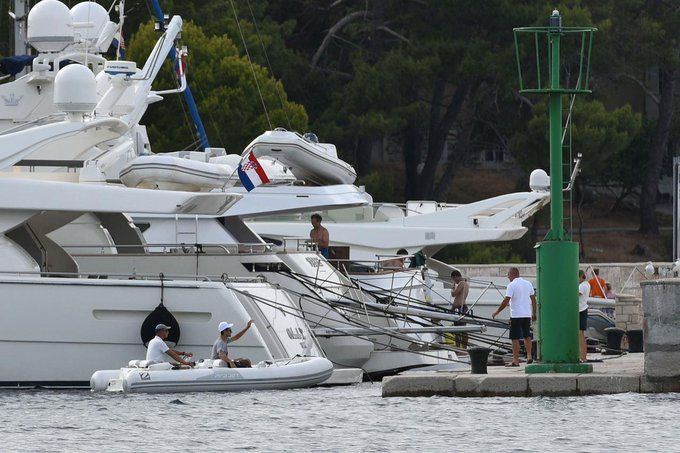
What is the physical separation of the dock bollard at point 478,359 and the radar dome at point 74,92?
8480 millimetres

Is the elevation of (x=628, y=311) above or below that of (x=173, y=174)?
below

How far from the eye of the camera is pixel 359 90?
52.1 m

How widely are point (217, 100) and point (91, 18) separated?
12.7m

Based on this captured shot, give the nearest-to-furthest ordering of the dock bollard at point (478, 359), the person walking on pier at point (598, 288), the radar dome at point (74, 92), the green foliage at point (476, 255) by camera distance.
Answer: the dock bollard at point (478, 359) → the radar dome at point (74, 92) → the person walking on pier at point (598, 288) → the green foliage at point (476, 255)

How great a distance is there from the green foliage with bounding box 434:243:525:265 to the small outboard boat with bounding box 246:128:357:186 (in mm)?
18775

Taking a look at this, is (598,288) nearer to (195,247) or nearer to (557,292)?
(195,247)

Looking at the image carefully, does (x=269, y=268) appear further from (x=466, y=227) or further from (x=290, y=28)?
(x=290, y=28)

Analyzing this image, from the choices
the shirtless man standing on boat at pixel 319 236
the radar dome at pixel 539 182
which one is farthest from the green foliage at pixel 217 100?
the shirtless man standing on boat at pixel 319 236

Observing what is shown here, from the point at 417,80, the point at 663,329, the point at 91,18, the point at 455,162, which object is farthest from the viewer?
the point at 455,162

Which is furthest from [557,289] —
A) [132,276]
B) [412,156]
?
[412,156]

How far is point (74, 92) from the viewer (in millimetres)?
26547

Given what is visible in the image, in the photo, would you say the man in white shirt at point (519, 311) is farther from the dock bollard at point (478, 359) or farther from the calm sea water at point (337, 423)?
the dock bollard at point (478, 359)

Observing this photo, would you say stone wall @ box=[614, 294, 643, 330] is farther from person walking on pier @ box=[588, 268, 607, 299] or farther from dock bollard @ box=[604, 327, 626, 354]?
A: dock bollard @ box=[604, 327, 626, 354]

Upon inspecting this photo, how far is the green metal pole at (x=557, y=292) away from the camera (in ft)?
66.1
